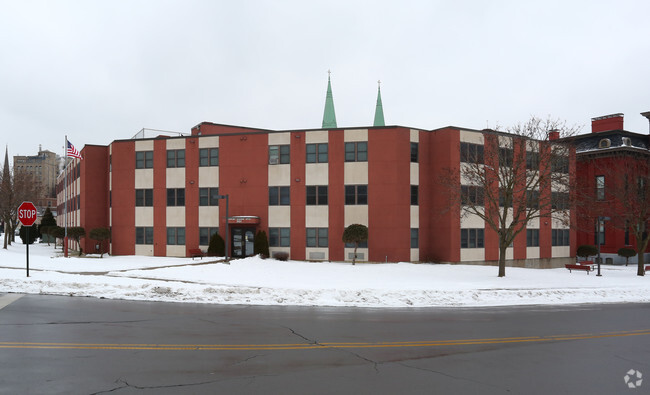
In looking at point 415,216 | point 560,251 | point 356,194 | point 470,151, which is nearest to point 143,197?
point 356,194

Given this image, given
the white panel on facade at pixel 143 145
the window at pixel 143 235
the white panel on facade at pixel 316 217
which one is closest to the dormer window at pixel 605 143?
the white panel on facade at pixel 316 217

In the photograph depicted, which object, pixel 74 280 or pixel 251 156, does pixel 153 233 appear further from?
pixel 74 280

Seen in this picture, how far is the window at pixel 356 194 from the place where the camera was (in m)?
33.1

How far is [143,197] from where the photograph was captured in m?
36.7

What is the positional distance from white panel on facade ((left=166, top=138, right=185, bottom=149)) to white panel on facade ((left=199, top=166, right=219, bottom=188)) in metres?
2.70

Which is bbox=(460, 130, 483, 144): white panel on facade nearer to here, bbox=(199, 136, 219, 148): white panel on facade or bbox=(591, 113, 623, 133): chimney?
bbox=(199, 136, 219, 148): white panel on facade

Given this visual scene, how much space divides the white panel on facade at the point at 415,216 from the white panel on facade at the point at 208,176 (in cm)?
1594

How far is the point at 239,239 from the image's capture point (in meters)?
34.9

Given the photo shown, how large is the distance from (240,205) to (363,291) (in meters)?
18.7

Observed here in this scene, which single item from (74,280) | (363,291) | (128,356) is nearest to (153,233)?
(74,280)

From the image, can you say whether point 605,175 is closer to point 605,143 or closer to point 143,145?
point 605,143

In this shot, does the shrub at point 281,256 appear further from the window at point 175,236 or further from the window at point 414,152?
the window at point 414,152

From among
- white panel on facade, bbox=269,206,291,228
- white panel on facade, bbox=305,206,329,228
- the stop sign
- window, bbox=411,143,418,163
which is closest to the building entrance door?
white panel on facade, bbox=269,206,291,228

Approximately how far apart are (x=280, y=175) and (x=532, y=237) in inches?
901
